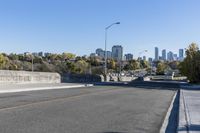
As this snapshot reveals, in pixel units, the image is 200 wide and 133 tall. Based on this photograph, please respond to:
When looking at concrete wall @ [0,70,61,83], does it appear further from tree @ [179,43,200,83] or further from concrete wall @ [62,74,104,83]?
tree @ [179,43,200,83]

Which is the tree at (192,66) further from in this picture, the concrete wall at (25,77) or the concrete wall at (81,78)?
the concrete wall at (25,77)

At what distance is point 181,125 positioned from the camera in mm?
13656

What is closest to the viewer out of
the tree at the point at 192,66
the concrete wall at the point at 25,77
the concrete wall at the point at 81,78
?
the concrete wall at the point at 25,77

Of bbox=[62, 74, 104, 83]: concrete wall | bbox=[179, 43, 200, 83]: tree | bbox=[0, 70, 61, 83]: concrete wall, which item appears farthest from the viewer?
bbox=[179, 43, 200, 83]: tree

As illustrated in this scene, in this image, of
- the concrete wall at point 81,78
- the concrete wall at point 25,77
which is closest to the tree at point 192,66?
the concrete wall at point 81,78

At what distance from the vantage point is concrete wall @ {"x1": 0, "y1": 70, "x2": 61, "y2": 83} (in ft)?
141

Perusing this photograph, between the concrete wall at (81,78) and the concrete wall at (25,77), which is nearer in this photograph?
the concrete wall at (25,77)

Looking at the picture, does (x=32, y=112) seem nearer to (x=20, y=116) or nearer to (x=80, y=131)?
(x=20, y=116)

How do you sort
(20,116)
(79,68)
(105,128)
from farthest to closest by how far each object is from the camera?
(79,68), (20,116), (105,128)

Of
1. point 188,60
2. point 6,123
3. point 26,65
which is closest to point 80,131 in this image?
point 6,123

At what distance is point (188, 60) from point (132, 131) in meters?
62.5

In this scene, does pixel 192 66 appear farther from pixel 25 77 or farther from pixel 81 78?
pixel 25 77

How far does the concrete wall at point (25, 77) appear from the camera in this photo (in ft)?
141

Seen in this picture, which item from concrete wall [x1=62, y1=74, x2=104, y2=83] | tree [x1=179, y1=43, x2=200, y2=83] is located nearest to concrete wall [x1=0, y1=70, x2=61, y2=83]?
concrete wall [x1=62, y1=74, x2=104, y2=83]
